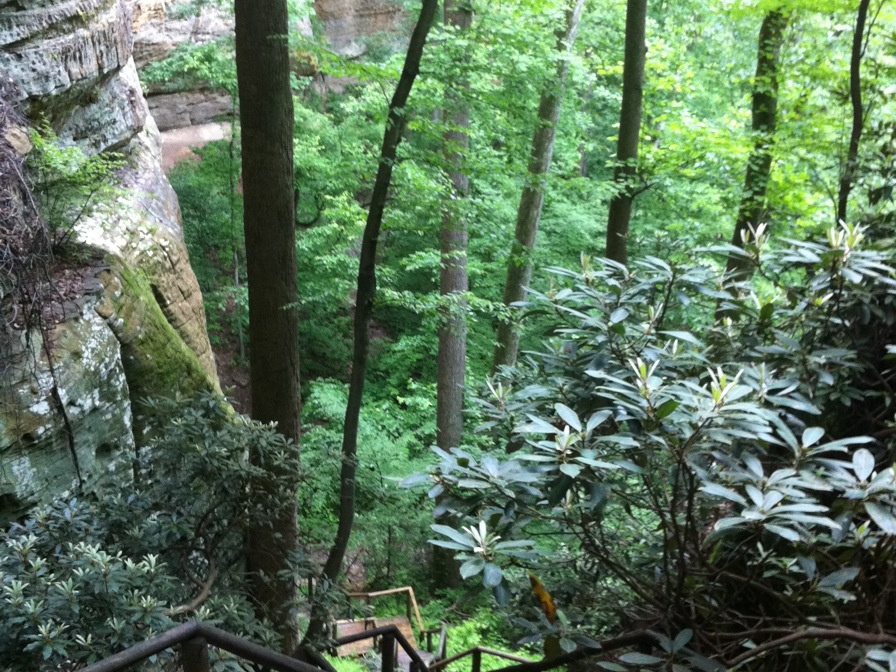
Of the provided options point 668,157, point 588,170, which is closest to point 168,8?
point 588,170

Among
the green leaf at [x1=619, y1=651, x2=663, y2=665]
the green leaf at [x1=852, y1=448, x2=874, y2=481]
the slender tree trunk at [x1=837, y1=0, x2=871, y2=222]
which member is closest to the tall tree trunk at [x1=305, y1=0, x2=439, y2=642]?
the slender tree trunk at [x1=837, y1=0, x2=871, y2=222]

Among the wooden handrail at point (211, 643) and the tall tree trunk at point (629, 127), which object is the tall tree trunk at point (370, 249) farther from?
the tall tree trunk at point (629, 127)

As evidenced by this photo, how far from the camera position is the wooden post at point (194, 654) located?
1.87 meters

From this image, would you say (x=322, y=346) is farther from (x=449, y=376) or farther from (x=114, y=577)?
(x=114, y=577)

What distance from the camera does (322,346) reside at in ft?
44.9

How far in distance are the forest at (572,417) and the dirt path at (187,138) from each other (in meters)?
6.37

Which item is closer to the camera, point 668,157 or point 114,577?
point 114,577

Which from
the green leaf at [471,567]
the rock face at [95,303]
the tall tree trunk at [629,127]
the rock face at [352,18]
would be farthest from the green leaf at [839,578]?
the rock face at [352,18]

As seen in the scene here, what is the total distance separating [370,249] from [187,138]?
12433 mm

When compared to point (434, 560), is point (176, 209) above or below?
above

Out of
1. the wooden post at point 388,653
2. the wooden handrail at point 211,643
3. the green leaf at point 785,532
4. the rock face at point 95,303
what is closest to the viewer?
the green leaf at point 785,532

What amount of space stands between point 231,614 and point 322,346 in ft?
35.9

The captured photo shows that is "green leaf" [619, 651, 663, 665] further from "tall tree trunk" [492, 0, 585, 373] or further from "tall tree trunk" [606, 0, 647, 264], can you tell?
"tall tree trunk" [492, 0, 585, 373]

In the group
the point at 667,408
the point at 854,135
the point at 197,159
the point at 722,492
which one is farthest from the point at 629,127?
the point at 197,159
